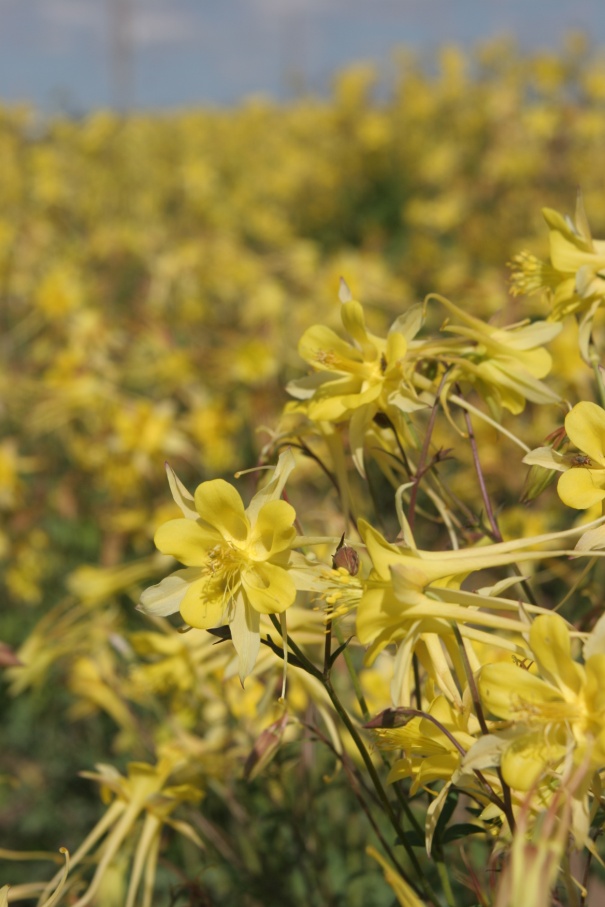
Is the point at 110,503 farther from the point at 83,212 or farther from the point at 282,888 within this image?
the point at 83,212

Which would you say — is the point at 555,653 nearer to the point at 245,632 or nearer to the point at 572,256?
the point at 245,632

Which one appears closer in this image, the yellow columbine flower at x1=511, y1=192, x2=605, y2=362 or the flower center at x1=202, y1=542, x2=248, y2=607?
the flower center at x1=202, y1=542, x2=248, y2=607

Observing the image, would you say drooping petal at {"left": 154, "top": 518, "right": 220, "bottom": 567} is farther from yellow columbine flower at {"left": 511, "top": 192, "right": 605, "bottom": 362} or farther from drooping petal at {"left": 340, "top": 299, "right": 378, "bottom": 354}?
yellow columbine flower at {"left": 511, "top": 192, "right": 605, "bottom": 362}

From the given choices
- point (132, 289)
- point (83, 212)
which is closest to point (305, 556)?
point (132, 289)

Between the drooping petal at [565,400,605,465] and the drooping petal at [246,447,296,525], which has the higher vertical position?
the drooping petal at [565,400,605,465]

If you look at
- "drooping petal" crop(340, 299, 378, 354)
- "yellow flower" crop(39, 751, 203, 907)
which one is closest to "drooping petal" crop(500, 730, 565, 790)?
"drooping petal" crop(340, 299, 378, 354)

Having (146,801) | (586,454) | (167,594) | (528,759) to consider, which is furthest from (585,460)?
(146,801)

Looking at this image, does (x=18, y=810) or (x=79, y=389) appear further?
(x=79, y=389)
